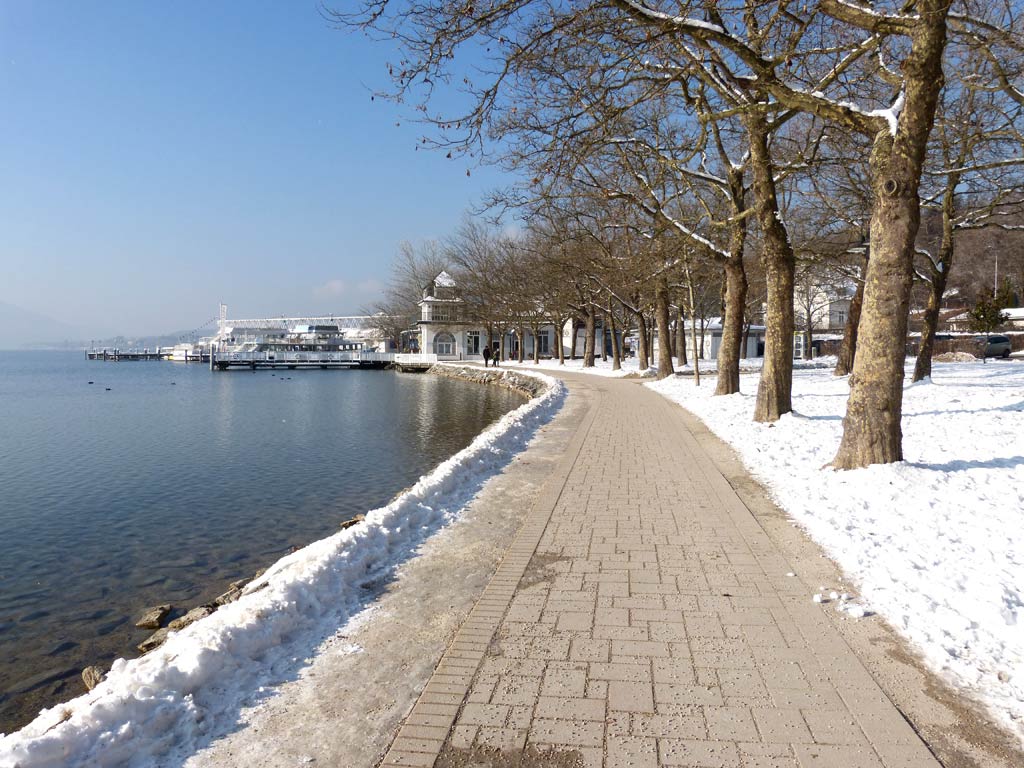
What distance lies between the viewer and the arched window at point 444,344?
3136 inches

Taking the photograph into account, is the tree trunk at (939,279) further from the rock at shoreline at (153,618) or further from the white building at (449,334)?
the white building at (449,334)

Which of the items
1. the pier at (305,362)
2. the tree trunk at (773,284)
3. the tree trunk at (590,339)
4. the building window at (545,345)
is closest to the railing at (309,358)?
the pier at (305,362)

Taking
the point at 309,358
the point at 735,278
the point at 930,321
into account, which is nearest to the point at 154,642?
the point at 735,278

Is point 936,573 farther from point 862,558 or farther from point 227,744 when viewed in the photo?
point 227,744

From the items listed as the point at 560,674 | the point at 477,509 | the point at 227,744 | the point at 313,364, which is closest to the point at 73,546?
the point at 477,509

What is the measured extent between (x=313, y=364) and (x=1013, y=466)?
90.8m

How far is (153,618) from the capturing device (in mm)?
7184

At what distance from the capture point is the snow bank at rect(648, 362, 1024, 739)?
13.4 feet

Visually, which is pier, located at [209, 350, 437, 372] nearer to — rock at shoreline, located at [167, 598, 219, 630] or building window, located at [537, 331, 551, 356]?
building window, located at [537, 331, 551, 356]

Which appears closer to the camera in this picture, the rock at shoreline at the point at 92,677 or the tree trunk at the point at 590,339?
the rock at shoreline at the point at 92,677

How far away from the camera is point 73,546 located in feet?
33.6

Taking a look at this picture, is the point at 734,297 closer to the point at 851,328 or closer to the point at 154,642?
the point at 851,328

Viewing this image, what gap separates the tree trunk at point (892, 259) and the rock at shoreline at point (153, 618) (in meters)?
8.06

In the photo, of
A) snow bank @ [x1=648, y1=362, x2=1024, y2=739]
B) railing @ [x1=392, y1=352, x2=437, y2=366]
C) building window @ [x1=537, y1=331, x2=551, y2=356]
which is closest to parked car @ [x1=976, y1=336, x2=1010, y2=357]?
snow bank @ [x1=648, y1=362, x2=1024, y2=739]
